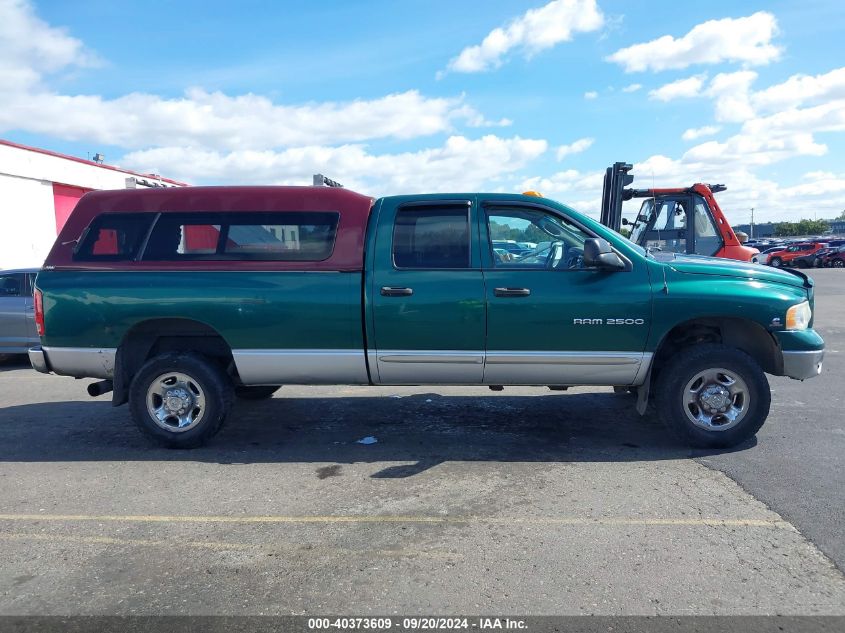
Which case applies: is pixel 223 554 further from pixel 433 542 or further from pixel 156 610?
pixel 433 542

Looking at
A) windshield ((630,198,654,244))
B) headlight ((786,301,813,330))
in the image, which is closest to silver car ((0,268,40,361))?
headlight ((786,301,813,330))

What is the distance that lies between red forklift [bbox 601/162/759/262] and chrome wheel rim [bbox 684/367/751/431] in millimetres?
7581

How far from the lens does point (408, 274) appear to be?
5258mm

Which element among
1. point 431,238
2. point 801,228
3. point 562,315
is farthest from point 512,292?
point 801,228

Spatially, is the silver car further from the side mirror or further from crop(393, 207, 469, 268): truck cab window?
the side mirror

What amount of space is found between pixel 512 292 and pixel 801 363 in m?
2.34

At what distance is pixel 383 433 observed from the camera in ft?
19.4

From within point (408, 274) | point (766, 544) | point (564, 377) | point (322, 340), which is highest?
point (408, 274)

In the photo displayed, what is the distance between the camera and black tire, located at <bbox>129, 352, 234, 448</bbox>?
545 centimetres

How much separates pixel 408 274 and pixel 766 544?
3.02 meters

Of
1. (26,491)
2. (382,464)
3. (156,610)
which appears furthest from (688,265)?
(26,491)

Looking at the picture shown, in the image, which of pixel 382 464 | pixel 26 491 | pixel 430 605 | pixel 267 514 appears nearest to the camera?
pixel 430 605

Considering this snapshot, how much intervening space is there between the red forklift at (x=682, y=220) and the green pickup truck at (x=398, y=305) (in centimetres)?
749

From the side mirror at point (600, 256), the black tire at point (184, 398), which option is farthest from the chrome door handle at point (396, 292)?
the black tire at point (184, 398)
